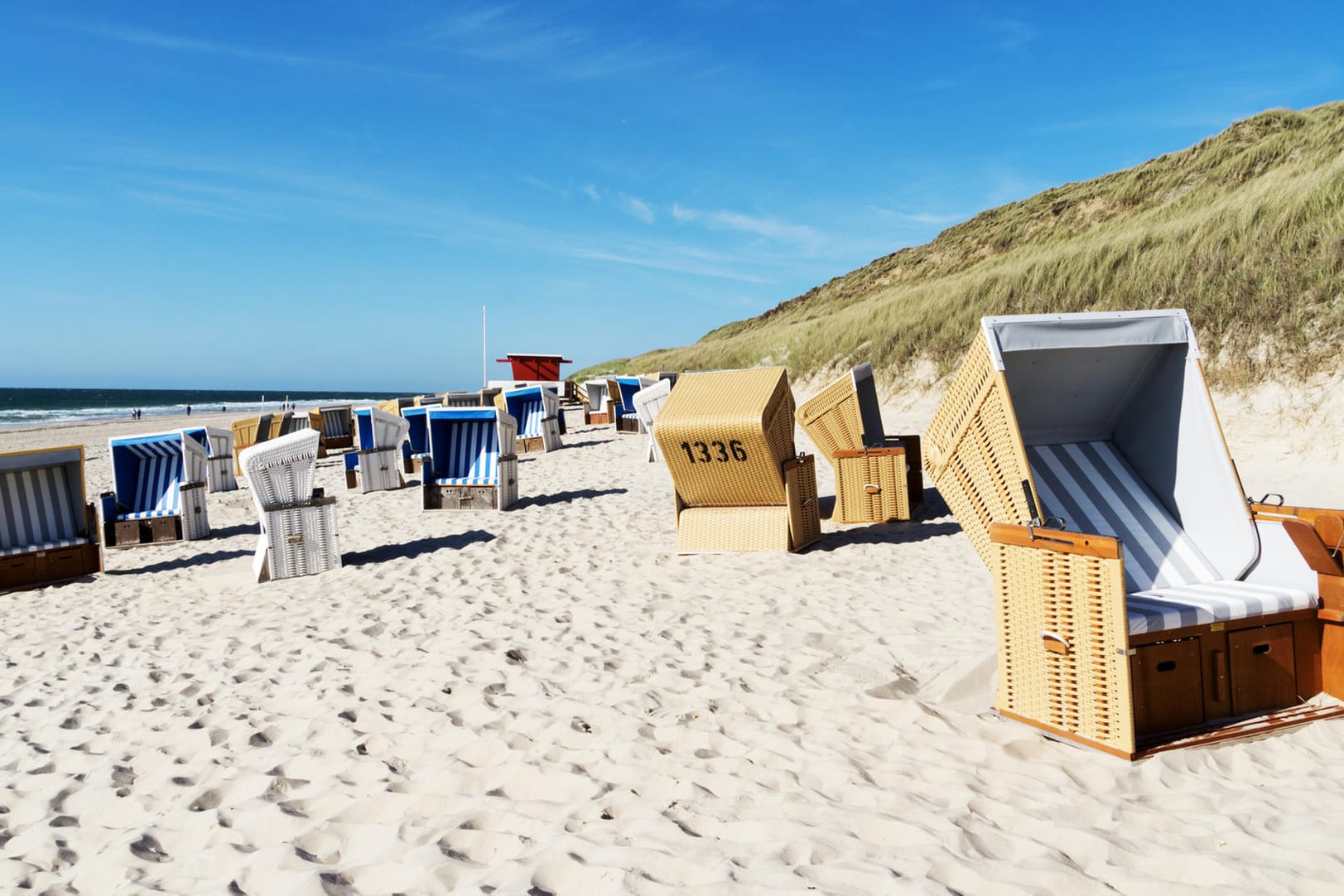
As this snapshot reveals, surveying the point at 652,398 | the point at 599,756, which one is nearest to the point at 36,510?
the point at 652,398

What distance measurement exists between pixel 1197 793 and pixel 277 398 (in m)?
115

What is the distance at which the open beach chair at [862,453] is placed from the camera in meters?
8.22

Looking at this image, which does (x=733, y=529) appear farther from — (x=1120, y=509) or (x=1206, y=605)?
(x=1206, y=605)

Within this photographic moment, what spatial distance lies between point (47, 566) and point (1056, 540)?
8.79 metres

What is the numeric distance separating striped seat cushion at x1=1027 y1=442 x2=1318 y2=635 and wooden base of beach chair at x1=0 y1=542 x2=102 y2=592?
8.58 metres

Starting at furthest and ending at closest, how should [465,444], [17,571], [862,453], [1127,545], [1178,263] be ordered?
[1178,263] → [465,444] → [862,453] → [17,571] → [1127,545]

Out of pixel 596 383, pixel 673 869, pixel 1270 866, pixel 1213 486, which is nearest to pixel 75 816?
pixel 673 869

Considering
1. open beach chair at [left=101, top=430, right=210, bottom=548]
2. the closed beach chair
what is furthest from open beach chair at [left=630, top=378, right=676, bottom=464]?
the closed beach chair

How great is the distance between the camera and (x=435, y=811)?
2.94 m

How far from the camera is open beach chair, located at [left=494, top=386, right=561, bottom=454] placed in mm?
17250

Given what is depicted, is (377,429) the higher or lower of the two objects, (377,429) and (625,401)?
the lower

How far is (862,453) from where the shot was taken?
8367 mm

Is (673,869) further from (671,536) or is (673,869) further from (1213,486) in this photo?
(671,536)

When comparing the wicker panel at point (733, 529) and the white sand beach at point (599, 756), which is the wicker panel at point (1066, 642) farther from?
the wicker panel at point (733, 529)
